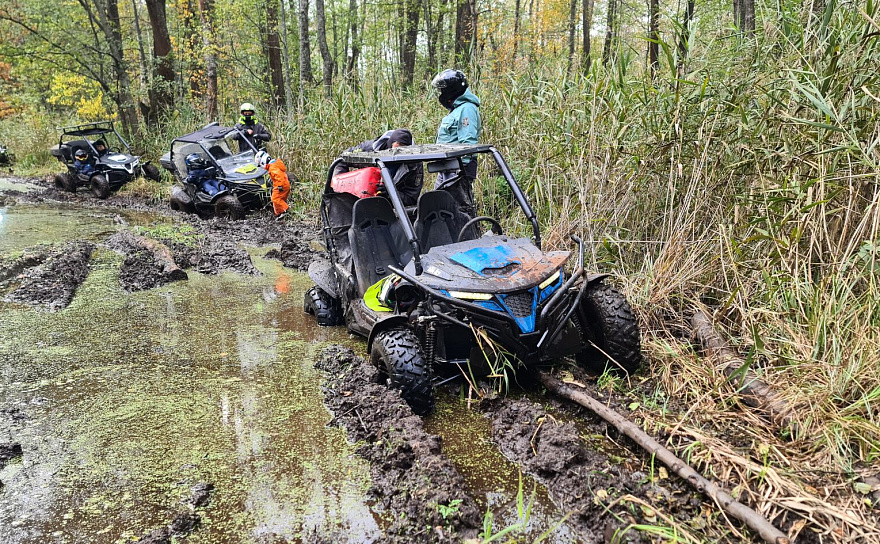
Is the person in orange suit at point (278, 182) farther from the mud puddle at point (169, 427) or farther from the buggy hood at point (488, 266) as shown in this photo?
the buggy hood at point (488, 266)

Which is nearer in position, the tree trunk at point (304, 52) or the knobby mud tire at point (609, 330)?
the knobby mud tire at point (609, 330)

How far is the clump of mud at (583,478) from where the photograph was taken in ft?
7.83

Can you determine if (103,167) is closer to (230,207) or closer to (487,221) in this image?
(230,207)

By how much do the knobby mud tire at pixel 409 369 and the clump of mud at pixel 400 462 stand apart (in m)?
0.08

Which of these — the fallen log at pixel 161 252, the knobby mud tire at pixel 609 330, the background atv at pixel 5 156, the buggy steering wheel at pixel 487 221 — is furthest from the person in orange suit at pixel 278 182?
the background atv at pixel 5 156

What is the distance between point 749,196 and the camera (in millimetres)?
3721

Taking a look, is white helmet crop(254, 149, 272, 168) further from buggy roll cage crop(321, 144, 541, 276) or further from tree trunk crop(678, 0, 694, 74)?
tree trunk crop(678, 0, 694, 74)

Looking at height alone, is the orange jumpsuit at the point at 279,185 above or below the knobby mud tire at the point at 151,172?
above

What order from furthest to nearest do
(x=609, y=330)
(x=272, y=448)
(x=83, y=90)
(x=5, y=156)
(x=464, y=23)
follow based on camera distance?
(x=83, y=90), (x=5, y=156), (x=464, y=23), (x=609, y=330), (x=272, y=448)

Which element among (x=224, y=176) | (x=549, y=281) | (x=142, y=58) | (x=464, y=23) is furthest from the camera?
(x=142, y=58)

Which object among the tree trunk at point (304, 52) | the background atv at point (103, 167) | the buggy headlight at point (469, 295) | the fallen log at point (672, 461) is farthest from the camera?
the background atv at point (103, 167)

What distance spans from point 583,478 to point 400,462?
2.59 ft

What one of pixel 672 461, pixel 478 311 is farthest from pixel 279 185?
pixel 672 461

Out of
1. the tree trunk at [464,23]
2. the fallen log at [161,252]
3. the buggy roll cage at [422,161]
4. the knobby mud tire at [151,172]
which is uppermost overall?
the tree trunk at [464,23]
